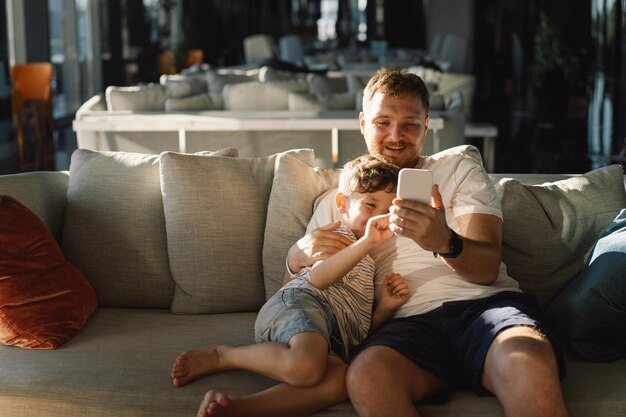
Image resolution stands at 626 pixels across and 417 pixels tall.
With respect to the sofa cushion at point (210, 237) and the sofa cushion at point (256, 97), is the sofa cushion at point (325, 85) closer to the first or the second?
the sofa cushion at point (256, 97)

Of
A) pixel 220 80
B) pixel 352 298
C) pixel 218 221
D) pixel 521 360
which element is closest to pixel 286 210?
pixel 218 221

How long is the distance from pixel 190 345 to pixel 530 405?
102 centimetres

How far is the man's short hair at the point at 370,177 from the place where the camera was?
2.37 m

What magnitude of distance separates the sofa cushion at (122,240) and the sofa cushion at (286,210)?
0.36 meters

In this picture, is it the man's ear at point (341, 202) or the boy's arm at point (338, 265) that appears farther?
the man's ear at point (341, 202)

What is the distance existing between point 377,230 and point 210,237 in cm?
83

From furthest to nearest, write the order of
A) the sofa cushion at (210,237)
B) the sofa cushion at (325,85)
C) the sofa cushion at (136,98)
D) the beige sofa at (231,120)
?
1. the sofa cushion at (325,85)
2. the sofa cushion at (136,98)
3. the beige sofa at (231,120)
4. the sofa cushion at (210,237)

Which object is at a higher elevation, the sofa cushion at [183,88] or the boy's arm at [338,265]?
the sofa cushion at [183,88]

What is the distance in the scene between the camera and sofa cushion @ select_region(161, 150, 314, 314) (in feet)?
9.48

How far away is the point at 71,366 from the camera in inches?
94.2

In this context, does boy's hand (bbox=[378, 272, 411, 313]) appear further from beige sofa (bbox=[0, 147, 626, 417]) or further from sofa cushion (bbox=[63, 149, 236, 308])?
sofa cushion (bbox=[63, 149, 236, 308])

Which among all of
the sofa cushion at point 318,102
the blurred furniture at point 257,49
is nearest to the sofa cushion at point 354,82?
the sofa cushion at point 318,102

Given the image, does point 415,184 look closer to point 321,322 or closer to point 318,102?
point 321,322

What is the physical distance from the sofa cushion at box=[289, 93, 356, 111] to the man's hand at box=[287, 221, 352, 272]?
3.67m
